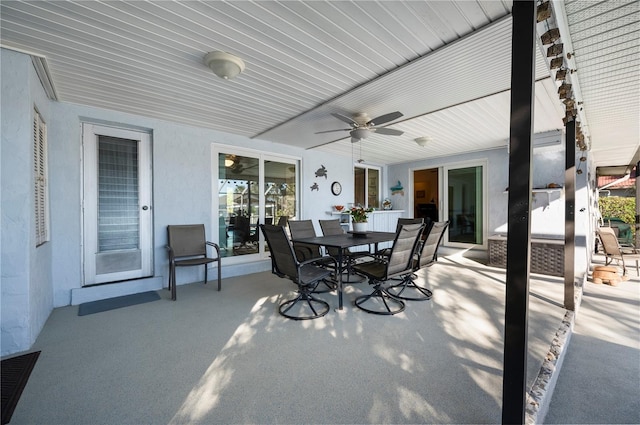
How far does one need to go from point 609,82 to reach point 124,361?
17.9 feet

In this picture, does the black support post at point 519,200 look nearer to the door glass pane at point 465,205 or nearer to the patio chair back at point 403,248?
the patio chair back at point 403,248

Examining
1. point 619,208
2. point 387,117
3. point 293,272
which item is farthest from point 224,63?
point 619,208

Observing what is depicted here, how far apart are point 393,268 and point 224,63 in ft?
8.60

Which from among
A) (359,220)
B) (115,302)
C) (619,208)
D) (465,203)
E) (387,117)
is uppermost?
(387,117)

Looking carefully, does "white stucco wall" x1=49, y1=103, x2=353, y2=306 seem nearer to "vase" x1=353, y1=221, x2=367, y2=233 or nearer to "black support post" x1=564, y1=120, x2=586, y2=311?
"vase" x1=353, y1=221, x2=367, y2=233

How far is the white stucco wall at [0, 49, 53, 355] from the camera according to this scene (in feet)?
7.32

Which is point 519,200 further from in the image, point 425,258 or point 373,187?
point 373,187

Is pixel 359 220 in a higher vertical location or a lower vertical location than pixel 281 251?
higher

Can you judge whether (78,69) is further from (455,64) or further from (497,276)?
(497,276)

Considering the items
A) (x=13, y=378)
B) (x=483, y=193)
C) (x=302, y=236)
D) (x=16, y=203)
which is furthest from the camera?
(x=483, y=193)

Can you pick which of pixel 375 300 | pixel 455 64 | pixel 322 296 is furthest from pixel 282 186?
pixel 455 64

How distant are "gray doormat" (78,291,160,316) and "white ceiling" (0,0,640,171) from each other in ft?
8.46

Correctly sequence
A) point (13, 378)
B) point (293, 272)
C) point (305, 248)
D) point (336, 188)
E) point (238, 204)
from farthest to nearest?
point (336, 188)
point (238, 204)
point (305, 248)
point (293, 272)
point (13, 378)

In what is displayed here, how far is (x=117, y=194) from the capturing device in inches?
153
